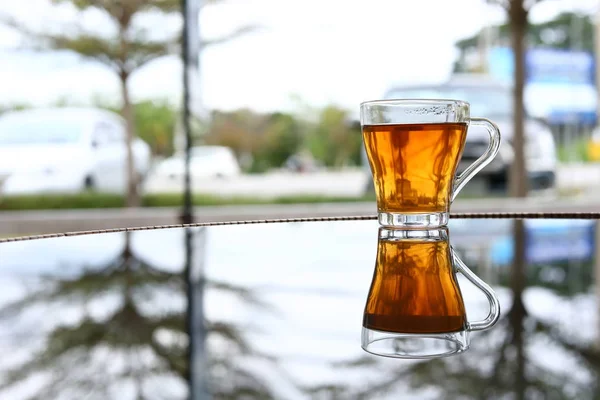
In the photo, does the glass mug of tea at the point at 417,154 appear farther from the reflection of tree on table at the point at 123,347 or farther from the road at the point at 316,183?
the road at the point at 316,183

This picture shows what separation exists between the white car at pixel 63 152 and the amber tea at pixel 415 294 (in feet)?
13.0

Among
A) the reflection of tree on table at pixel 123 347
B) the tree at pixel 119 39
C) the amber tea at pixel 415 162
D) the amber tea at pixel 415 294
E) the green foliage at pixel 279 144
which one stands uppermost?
the tree at pixel 119 39

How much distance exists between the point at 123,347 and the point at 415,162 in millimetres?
377

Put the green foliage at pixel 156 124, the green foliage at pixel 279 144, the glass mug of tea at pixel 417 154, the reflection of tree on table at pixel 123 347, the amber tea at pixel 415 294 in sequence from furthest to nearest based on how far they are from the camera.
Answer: the green foliage at pixel 279 144
the green foliage at pixel 156 124
the glass mug of tea at pixel 417 154
the amber tea at pixel 415 294
the reflection of tree on table at pixel 123 347

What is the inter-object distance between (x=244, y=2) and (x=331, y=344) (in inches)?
166

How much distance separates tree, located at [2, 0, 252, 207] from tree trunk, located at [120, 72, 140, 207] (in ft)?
0.24

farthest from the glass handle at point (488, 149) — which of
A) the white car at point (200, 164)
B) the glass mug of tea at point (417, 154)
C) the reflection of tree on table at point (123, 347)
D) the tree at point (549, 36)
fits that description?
the tree at point (549, 36)

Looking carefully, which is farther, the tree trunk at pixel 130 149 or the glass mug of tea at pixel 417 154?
the tree trunk at pixel 130 149

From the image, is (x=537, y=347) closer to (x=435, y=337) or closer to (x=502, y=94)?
(x=435, y=337)

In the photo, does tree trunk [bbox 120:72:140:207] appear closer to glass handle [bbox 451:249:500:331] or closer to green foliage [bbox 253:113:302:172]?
green foliage [bbox 253:113:302:172]

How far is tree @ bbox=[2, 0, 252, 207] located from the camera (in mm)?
4301

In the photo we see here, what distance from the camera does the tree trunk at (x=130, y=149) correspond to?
437 cm

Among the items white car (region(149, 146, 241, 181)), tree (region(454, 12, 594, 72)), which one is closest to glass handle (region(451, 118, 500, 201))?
white car (region(149, 146, 241, 181))

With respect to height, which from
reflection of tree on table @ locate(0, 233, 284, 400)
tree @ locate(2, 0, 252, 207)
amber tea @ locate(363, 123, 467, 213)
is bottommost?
reflection of tree on table @ locate(0, 233, 284, 400)
